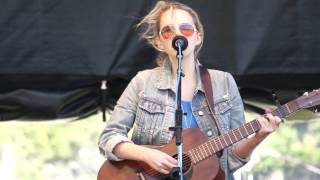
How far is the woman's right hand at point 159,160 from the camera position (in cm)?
246

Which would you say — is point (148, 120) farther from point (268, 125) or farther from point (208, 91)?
point (268, 125)

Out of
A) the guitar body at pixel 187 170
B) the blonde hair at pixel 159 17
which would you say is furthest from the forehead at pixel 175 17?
the guitar body at pixel 187 170

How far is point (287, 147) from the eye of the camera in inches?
154

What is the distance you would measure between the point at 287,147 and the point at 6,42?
76.2 inches

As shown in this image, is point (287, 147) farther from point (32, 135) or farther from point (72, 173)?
point (32, 135)

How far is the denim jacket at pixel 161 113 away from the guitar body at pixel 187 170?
2.1 inches

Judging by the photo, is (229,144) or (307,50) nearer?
(229,144)

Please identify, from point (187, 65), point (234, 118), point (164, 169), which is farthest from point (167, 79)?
Result: point (164, 169)

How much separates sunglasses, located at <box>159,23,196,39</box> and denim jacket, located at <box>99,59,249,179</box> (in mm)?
232

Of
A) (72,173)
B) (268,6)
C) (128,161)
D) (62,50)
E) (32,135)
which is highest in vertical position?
(268,6)

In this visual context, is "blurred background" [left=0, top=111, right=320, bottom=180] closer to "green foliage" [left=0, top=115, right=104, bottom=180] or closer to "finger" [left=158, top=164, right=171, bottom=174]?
"green foliage" [left=0, top=115, right=104, bottom=180]

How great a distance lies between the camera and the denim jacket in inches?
103

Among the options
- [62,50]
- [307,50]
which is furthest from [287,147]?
[62,50]

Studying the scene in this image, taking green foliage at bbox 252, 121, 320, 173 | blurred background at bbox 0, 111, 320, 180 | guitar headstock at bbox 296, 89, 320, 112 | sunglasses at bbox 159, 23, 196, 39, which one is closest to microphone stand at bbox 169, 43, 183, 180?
sunglasses at bbox 159, 23, 196, 39
